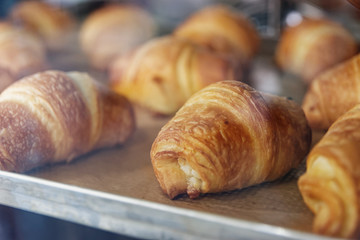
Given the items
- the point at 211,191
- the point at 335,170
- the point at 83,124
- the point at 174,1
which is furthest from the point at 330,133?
the point at 174,1

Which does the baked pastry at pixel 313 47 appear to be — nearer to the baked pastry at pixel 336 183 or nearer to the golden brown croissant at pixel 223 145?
the golden brown croissant at pixel 223 145

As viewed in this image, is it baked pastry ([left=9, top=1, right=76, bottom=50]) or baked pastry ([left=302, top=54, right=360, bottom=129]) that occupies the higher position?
baked pastry ([left=302, top=54, right=360, bottom=129])

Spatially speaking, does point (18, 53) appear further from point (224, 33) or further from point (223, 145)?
point (223, 145)

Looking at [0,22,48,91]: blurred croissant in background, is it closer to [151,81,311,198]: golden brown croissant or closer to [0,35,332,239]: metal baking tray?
[0,35,332,239]: metal baking tray

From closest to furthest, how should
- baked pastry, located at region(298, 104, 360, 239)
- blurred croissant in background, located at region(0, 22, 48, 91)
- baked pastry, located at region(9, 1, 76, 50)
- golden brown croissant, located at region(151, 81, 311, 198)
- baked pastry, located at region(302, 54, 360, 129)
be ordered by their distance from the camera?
baked pastry, located at region(298, 104, 360, 239)
golden brown croissant, located at region(151, 81, 311, 198)
baked pastry, located at region(302, 54, 360, 129)
blurred croissant in background, located at region(0, 22, 48, 91)
baked pastry, located at region(9, 1, 76, 50)

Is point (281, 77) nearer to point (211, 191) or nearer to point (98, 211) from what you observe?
point (211, 191)

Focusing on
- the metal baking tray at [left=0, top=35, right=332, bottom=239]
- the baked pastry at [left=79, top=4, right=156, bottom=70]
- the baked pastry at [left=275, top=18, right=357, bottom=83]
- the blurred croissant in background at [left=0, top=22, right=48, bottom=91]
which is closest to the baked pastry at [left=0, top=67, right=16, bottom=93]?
the blurred croissant in background at [left=0, top=22, right=48, bottom=91]
